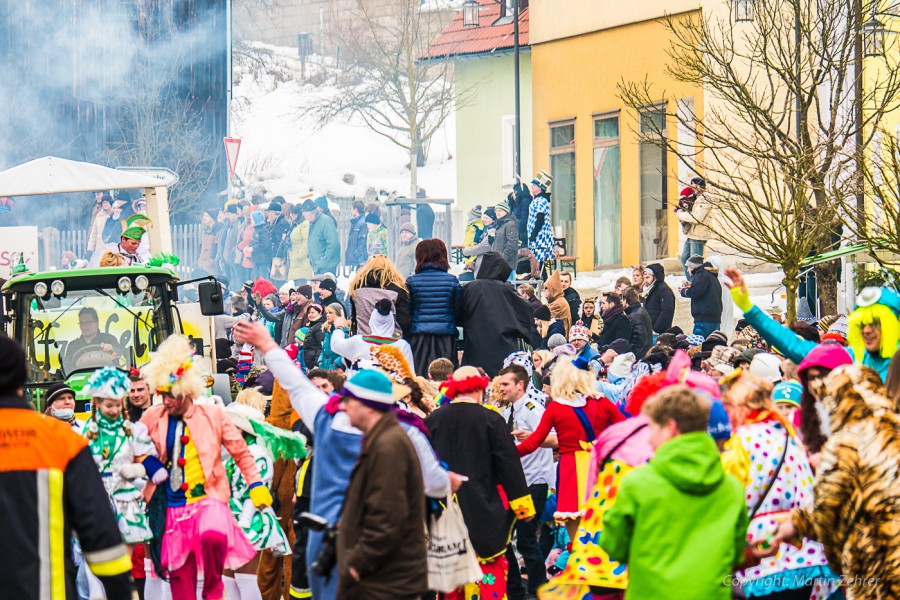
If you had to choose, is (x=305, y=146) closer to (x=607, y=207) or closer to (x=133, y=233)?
(x=607, y=207)

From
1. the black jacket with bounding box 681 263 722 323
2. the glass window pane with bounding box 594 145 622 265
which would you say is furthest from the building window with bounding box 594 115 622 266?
the black jacket with bounding box 681 263 722 323

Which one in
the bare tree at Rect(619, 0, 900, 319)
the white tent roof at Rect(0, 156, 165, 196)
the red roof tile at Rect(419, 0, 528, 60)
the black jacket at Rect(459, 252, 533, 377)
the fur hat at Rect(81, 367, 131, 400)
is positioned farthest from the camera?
the red roof tile at Rect(419, 0, 528, 60)

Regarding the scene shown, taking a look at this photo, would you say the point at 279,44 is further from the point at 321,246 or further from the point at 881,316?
the point at 881,316

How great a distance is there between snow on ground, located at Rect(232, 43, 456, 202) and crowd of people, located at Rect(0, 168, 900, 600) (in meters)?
44.3

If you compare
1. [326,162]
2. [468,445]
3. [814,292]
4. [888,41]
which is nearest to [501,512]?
[468,445]

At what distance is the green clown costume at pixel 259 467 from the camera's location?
9.23 meters

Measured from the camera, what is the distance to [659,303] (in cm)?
1825

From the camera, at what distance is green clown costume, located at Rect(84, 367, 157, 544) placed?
888cm

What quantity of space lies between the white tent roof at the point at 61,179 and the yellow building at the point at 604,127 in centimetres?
1311

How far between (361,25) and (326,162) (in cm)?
878

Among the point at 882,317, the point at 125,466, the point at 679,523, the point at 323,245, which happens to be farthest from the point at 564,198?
the point at 679,523

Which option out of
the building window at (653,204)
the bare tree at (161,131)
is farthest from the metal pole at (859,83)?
the bare tree at (161,131)

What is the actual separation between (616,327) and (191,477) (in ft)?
27.9

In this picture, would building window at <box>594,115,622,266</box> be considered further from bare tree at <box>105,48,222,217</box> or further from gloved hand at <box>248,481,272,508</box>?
gloved hand at <box>248,481,272,508</box>
